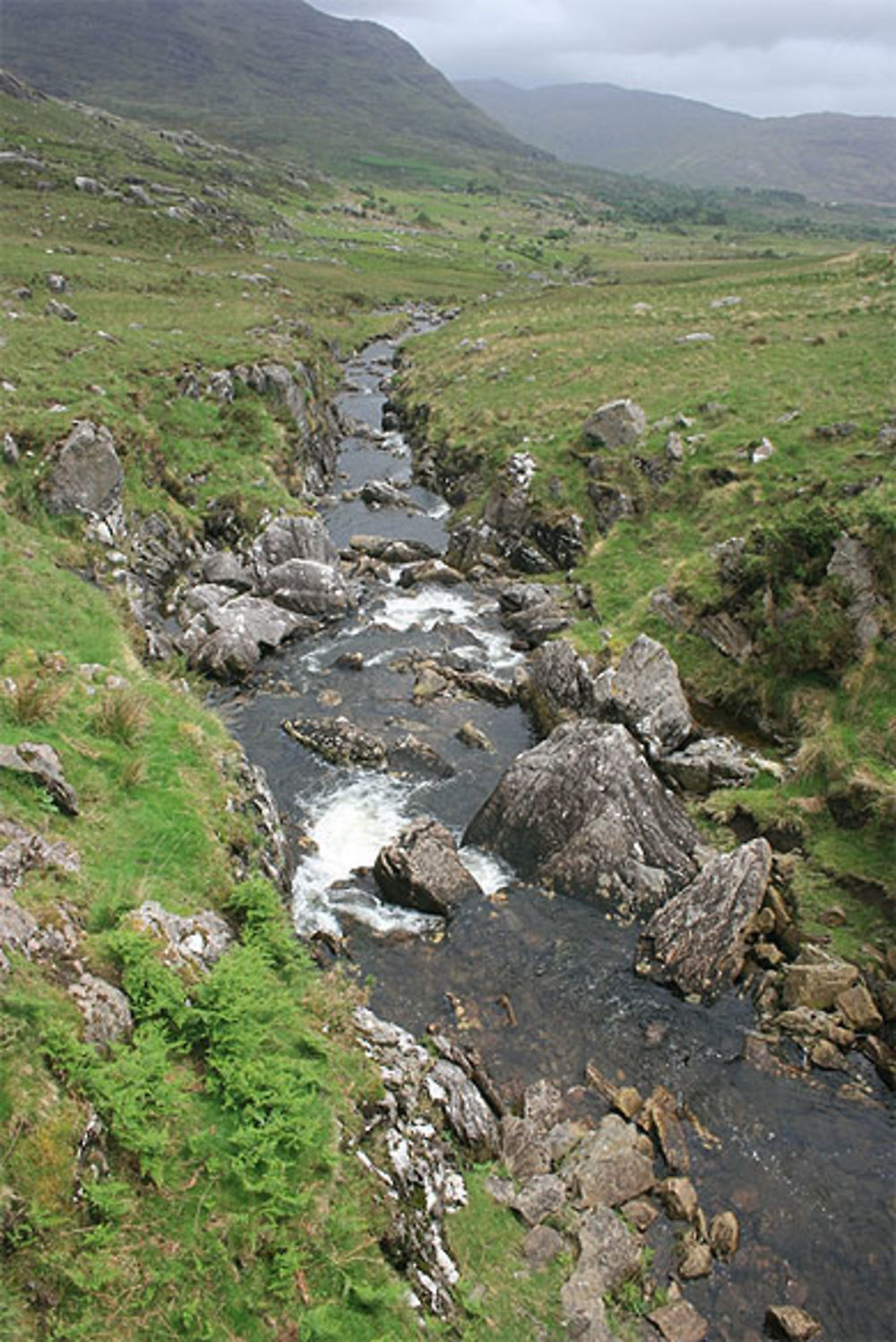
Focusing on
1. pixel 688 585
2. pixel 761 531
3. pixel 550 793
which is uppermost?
pixel 761 531

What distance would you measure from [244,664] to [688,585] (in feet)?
65.2

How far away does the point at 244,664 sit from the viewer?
34312mm

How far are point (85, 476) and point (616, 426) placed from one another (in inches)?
1210

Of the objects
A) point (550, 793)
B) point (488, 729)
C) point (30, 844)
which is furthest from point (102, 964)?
point (488, 729)

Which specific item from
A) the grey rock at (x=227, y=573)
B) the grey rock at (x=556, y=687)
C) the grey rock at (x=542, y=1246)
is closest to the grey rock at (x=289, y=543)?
the grey rock at (x=227, y=573)

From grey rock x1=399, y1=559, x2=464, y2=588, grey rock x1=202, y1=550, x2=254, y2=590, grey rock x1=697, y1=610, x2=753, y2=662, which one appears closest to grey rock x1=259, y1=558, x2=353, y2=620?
grey rock x1=202, y1=550, x2=254, y2=590

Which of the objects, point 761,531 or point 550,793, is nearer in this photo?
point 550,793

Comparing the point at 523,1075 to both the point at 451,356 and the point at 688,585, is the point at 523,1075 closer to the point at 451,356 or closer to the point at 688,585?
the point at 688,585

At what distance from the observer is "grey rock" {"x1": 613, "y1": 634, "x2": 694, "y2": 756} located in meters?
29.4

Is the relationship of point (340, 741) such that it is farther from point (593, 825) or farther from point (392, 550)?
point (392, 550)

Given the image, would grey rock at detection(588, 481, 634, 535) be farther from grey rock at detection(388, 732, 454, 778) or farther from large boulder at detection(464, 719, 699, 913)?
large boulder at detection(464, 719, 699, 913)

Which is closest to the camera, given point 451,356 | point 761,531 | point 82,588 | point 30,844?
point 30,844

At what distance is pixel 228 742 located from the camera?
74.2ft

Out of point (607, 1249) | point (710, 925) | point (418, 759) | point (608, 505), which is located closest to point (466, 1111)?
point (607, 1249)
